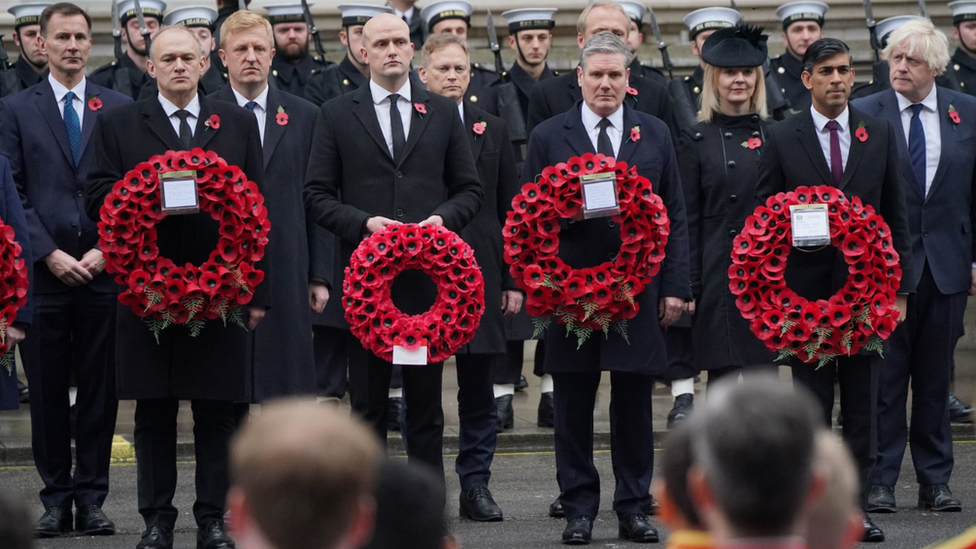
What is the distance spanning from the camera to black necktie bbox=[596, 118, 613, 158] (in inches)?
303

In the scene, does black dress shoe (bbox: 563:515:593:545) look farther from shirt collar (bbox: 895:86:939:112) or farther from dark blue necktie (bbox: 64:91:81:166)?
dark blue necktie (bbox: 64:91:81:166)

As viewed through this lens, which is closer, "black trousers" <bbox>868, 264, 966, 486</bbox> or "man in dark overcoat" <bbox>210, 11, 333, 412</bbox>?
"man in dark overcoat" <bbox>210, 11, 333, 412</bbox>

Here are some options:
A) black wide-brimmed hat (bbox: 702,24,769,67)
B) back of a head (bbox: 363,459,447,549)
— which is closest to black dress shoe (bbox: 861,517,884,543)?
black wide-brimmed hat (bbox: 702,24,769,67)

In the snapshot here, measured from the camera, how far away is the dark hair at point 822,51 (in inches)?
309

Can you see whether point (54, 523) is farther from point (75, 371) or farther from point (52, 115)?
point (52, 115)

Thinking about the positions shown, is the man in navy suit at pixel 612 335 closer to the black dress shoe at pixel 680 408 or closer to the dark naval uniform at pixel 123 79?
the black dress shoe at pixel 680 408

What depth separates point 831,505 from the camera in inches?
111

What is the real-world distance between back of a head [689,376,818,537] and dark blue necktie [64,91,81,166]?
5830mm

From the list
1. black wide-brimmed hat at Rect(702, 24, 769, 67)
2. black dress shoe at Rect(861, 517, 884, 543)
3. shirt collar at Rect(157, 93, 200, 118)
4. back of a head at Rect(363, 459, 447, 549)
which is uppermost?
black wide-brimmed hat at Rect(702, 24, 769, 67)

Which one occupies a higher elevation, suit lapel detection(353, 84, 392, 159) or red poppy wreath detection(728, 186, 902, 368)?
suit lapel detection(353, 84, 392, 159)

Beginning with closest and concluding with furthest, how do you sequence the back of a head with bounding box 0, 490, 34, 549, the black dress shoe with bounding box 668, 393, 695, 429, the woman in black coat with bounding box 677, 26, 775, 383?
1. the back of a head with bounding box 0, 490, 34, 549
2. the woman in black coat with bounding box 677, 26, 775, 383
3. the black dress shoe with bounding box 668, 393, 695, 429

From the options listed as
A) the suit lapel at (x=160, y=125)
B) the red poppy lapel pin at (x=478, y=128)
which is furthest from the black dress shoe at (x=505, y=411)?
the suit lapel at (x=160, y=125)

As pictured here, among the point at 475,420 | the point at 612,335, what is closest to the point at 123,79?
the point at 475,420

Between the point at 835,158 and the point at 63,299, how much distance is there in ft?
12.2
